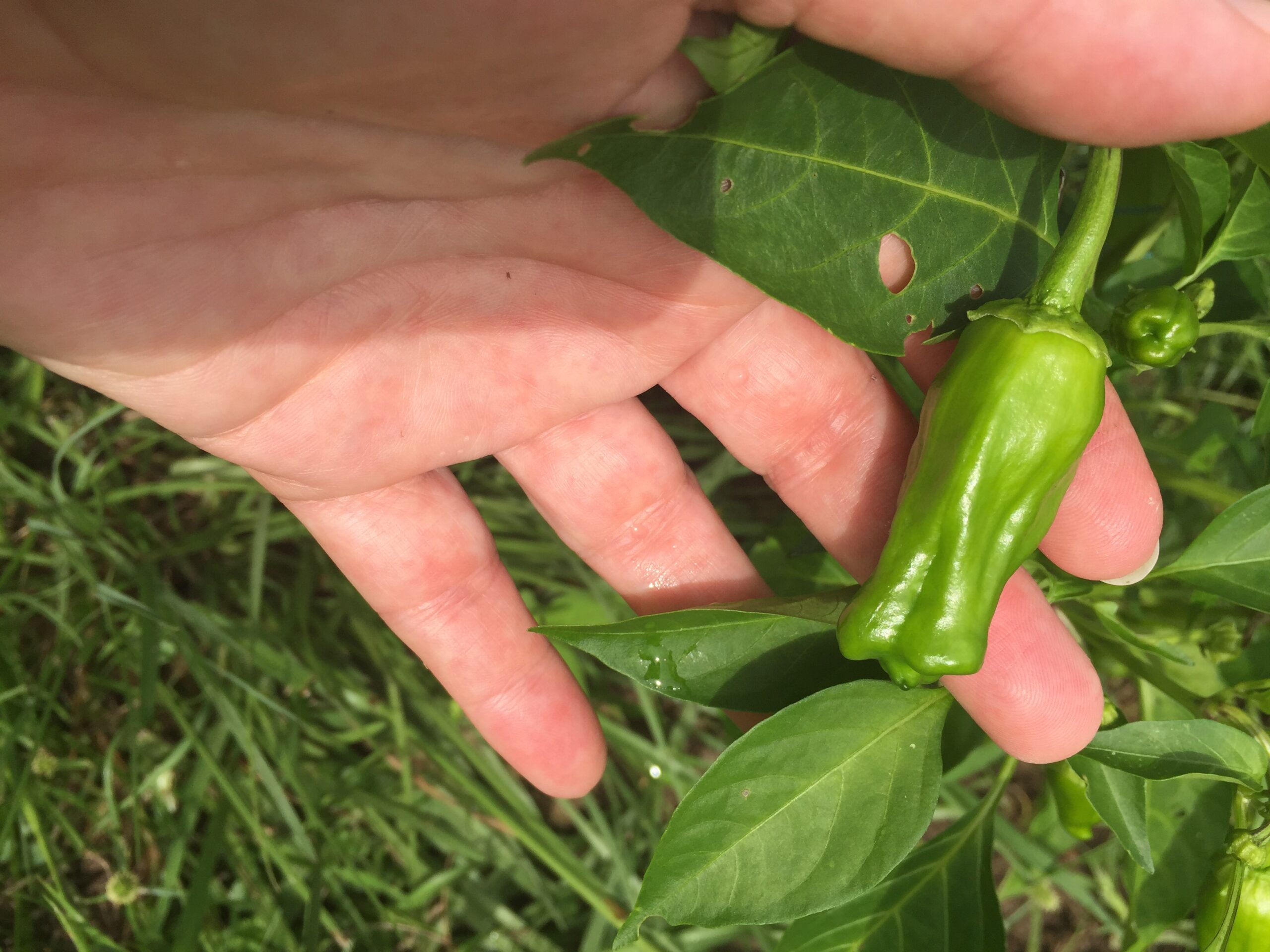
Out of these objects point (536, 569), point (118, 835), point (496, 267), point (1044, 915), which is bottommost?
point (1044, 915)

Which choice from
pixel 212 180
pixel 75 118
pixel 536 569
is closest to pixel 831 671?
pixel 536 569

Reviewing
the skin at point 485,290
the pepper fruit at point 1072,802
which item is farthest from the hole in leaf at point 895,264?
the pepper fruit at point 1072,802

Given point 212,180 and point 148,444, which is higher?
point 212,180

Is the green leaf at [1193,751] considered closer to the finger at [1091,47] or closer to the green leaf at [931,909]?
the green leaf at [931,909]

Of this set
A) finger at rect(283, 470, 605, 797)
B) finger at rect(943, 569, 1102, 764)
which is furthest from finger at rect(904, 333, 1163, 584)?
finger at rect(283, 470, 605, 797)

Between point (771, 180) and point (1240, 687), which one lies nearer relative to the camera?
point (771, 180)

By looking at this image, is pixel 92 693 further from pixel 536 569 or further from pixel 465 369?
pixel 465 369
